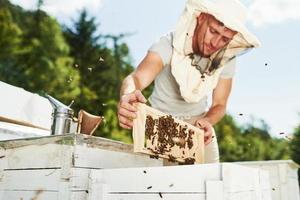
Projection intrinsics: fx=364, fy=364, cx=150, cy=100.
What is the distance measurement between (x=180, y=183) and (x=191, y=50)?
180 centimetres

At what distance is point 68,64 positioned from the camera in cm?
2219

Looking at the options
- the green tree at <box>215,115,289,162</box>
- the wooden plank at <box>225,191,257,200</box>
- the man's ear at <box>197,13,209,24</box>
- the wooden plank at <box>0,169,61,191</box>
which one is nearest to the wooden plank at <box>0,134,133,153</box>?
the wooden plank at <box>0,169,61,191</box>

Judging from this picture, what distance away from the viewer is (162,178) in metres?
2.09

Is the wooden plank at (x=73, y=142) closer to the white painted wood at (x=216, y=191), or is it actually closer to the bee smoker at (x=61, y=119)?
the bee smoker at (x=61, y=119)

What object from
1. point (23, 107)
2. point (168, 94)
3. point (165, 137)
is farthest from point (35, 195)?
point (23, 107)

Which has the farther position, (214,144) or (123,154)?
(214,144)

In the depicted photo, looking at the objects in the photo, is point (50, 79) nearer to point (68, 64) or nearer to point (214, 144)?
point (68, 64)

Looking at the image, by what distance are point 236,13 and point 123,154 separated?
1748 mm

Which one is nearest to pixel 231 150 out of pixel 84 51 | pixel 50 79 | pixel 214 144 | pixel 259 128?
pixel 259 128

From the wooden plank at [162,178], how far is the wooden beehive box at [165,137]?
23 cm

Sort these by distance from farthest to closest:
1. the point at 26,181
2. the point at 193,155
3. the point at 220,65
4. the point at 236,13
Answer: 1. the point at 220,65
2. the point at 236,13
3. the point at 193,155
4. the point at 26,181

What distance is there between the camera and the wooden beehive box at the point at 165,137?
2.46 meters

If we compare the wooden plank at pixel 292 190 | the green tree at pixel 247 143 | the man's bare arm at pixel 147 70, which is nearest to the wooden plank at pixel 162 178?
the man's bare arm at pixel 147 70

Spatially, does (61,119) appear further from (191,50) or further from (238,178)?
(238,178)
